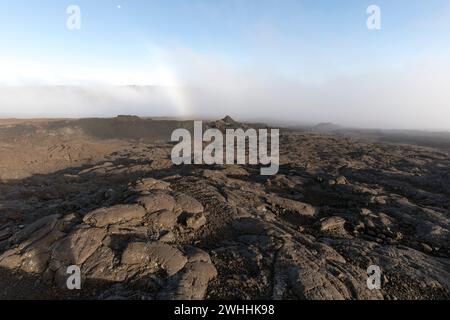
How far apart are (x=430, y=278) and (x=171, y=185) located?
29.3 feet

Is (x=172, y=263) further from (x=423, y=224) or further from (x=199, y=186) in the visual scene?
(x=423, y=224)

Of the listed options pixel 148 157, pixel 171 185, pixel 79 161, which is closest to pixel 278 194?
pixel 171 185

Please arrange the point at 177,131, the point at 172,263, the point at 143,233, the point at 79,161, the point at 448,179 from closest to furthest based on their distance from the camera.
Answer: the point at 172,263 < the point at 143,233 < the point at 448,179 < the point at 79,161 < the point at 177,131

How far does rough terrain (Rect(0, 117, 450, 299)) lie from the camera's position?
21.5ft

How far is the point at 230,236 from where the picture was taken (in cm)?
893

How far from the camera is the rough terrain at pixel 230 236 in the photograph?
21.5 ft

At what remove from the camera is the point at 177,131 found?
4112 centimetres

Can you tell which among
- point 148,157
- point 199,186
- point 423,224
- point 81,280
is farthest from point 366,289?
point 148,157

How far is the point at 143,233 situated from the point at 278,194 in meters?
7.27
